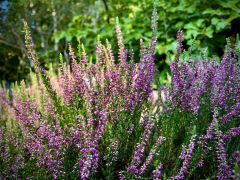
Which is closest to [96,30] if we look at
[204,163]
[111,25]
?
[111,25]

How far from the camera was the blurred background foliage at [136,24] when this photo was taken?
5.56 metres

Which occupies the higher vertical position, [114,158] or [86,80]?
[86,80]

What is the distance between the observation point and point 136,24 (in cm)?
646

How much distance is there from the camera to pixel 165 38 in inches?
238

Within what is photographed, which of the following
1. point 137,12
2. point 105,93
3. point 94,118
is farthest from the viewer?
point 137,12

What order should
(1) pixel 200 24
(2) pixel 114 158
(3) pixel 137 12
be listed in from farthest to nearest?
(3) pixel 137 12 → (1) pixel 200 24 → (2) pixel 114 158

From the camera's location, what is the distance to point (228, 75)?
1.97 metres

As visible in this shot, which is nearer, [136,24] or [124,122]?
[124,122]

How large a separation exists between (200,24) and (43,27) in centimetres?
437

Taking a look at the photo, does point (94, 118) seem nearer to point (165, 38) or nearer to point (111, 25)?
point (165, 38)

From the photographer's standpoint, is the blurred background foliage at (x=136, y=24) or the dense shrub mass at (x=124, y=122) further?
the blurred background foliage at (x=136, y=24)

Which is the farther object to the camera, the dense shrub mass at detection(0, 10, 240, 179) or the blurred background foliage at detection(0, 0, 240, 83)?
the blurred background foliage at detection(0, 0, 240, 83)

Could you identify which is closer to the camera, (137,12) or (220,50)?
(220,50)

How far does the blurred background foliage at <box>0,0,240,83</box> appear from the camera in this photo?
5.56m
